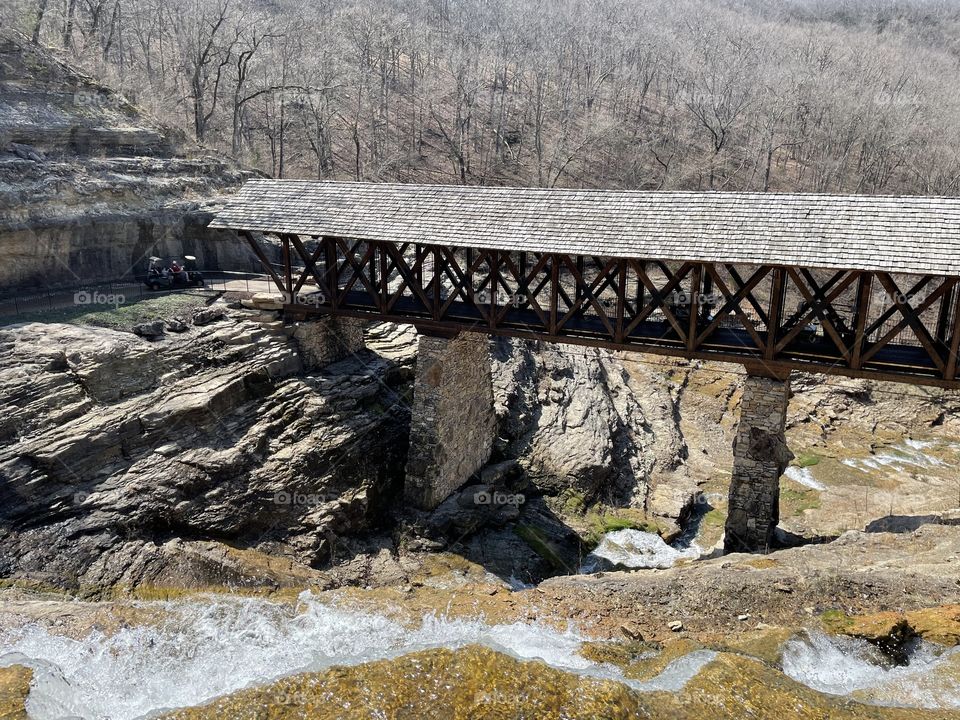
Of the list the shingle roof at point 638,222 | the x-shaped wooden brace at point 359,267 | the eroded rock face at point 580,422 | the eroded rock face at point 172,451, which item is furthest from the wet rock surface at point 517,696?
the eroded rock face at point 580,422

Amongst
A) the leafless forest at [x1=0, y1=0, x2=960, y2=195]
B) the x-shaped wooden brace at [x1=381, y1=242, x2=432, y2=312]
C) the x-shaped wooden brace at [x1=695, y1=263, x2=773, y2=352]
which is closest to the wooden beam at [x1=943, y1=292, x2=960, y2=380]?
the x-shaped wooden brace at [x1=695, y1=263, x2=773, y2=352]

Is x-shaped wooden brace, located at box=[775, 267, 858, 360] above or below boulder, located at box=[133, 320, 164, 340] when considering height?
above

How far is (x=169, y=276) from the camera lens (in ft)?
62.6

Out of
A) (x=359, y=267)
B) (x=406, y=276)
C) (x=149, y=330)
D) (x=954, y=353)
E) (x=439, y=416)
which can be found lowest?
(x=439, y=416)

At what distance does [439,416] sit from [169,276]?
30.2ft

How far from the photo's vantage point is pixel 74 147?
20.7 metres

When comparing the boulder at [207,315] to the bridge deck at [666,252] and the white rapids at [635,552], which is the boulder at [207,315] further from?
the white rapids at [635,552]

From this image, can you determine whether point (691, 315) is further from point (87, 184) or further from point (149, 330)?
point (87, 184)

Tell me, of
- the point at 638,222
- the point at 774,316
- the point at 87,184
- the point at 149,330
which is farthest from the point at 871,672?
the point at 87,184

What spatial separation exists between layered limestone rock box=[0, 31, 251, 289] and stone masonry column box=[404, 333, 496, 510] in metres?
9.27

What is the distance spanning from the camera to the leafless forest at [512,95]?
133 feet

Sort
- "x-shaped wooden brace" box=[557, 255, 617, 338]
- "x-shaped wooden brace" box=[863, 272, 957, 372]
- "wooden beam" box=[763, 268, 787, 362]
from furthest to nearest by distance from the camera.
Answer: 1. "x-shaped wooden brace" box=[557, 255, 617, 338]
2. "wooden beam" box=[763, 268, 787, 362]
3. "x-shaped wooden brace" box=[863, 272, 957, 372]

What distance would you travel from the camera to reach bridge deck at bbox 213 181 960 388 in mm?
12578

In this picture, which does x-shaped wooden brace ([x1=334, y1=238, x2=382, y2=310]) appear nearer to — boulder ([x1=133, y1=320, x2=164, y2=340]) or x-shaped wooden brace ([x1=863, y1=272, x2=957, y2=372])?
boulder ([x1=133, y1=320, x2=164, y2=340])
